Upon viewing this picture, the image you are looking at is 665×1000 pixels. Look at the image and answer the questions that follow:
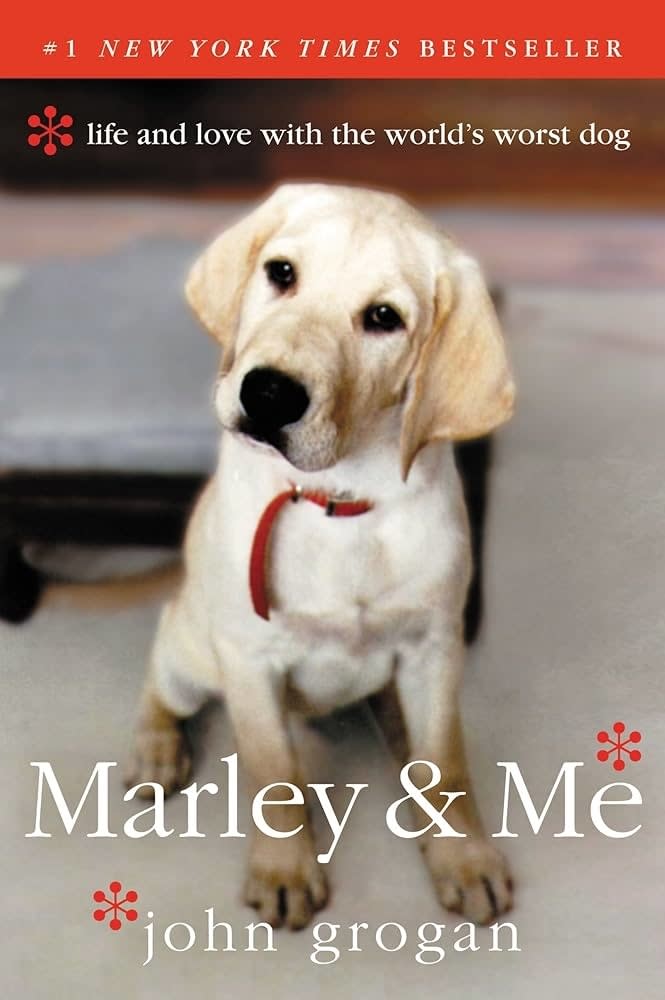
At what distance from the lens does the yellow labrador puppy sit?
1.10 metres

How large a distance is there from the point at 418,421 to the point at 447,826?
600mm

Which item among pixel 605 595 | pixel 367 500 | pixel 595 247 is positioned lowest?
pixel 605 595

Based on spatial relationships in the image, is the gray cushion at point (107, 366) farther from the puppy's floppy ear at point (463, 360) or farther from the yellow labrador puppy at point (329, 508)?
the puppy's floppy ear at point (463, 360)

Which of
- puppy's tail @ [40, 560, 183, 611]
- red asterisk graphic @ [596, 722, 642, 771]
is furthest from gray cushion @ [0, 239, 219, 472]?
red asterisk graphic @ [596, 722, 642, 771]

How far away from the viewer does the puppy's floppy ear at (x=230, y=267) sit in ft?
3.89

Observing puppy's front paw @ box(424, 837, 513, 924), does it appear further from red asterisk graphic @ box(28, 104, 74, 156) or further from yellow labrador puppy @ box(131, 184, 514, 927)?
red asterisk graphic @ box(28, 104, 74, 156)

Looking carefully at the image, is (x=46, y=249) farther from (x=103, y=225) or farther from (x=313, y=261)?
(x=313, y=261)

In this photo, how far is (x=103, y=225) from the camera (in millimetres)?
1563

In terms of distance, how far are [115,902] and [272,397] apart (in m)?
0.75

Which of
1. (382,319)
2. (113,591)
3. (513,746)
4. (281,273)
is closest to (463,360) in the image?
(382,319)

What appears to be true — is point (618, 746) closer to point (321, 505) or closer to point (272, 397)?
point (321, 505)
